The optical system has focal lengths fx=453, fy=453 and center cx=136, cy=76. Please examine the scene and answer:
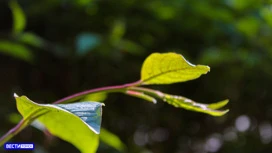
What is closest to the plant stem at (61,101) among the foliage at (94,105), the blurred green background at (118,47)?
the foliage at (94,105)

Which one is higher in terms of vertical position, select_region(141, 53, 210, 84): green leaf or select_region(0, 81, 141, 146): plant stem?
select_region(141, 53, 210, 84): green leaf

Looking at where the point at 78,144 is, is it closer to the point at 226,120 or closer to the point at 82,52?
the point at 82,52

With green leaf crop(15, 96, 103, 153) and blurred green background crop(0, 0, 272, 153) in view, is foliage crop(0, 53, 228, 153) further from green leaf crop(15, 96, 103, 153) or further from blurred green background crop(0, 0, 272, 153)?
blurred green background crop(0, 0, 272, 153)

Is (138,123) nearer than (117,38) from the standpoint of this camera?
No

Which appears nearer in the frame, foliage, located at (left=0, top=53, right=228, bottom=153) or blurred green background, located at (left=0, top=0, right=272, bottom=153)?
foliage, located at (left=0, top=53, right=228, bottom=153)

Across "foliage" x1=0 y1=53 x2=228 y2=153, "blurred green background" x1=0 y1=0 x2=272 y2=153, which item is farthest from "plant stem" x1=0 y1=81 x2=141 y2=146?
"blurred green background" x1=0 y1=0 x2=272 y2=153

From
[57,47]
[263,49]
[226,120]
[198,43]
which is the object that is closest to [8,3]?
[57,47]

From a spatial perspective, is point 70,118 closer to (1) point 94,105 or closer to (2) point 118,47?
(1) point 94,105
